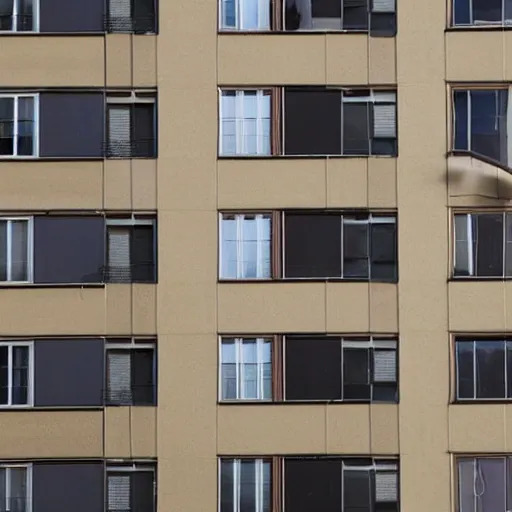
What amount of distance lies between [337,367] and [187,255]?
341cm

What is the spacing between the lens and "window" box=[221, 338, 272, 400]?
2212cm

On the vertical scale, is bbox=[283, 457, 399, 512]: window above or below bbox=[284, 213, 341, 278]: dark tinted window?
below

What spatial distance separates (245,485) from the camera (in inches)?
863

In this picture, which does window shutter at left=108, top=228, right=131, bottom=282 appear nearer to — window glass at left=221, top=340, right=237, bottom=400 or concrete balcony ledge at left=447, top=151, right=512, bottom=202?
window glass at left=221, top=340, right=237, bottom=400

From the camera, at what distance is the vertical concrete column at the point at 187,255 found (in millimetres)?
21812

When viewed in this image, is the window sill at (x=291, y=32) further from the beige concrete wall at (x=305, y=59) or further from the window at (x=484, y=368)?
the window at (x=484, y=368)

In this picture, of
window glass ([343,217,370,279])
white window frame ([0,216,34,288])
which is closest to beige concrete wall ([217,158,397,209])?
window glass ([343,217,370,279])

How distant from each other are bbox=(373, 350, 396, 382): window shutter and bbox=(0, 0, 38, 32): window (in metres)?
8.79

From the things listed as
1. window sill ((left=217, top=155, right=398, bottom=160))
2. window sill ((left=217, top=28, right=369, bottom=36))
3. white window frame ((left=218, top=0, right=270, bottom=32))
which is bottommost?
window sill ((left=217, top=155, right=398, bottom=160))

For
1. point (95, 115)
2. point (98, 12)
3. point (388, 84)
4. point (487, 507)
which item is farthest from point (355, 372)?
point (98, 12)

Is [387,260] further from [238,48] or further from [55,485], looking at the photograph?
[55,485]

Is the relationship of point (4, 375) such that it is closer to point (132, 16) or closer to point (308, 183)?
point (308, 183)

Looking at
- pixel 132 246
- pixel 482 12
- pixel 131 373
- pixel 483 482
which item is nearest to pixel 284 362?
pixel 131 373

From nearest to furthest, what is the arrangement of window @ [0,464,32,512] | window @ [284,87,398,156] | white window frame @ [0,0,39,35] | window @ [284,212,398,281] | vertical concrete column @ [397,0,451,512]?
vertical concrete column @ [397,0,451,512] → window @ [0,464,32,512] → window @ [284,212,398,281] → window @ [284,87,398,156] → white window frame @ [0,0,39,35]
